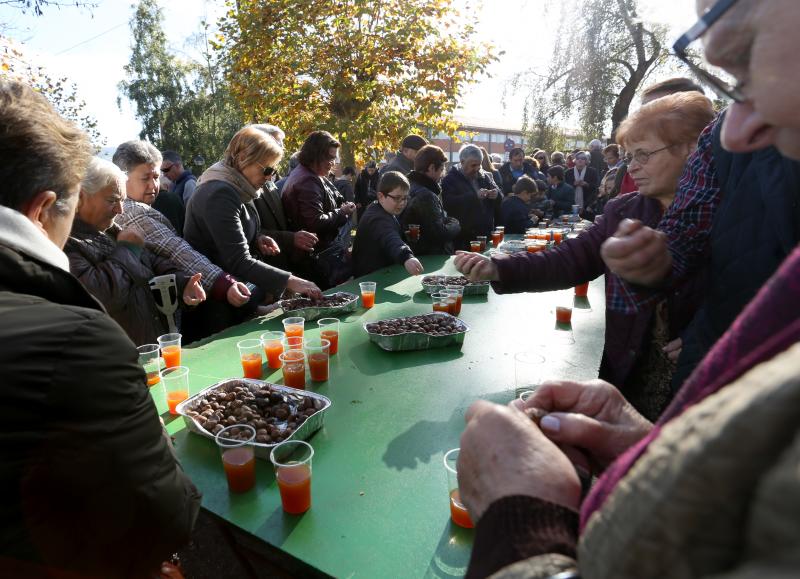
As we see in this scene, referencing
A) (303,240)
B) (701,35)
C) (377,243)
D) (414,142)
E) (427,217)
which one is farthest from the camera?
(414,142)

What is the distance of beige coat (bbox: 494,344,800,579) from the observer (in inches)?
12.0

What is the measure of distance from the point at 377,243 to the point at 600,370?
2.80 meters

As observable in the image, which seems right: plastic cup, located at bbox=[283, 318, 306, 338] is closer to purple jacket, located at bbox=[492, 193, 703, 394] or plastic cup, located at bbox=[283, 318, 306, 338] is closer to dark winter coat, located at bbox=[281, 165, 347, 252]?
purple jacket, located at bbox=[492, 193, 703, 394]

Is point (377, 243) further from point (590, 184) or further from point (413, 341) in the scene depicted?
point (590, 184)

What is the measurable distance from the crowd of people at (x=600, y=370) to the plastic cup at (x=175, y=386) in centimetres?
58

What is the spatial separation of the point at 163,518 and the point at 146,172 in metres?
2.94

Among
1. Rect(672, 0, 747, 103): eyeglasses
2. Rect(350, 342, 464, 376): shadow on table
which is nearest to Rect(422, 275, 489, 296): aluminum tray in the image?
Rect(350, 342, 464, 376): shadow on table

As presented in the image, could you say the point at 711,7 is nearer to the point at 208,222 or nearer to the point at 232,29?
the point at 208,222

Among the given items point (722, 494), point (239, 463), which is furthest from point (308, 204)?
point (722, 494)

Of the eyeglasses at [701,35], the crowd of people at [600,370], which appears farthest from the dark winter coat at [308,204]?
the eyeglasses at [701,35]

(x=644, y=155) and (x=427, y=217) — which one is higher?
(x=644, y=155)

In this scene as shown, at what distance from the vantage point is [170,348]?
2.46 metres

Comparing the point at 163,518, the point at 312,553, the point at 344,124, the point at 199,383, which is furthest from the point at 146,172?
the point at 344,124

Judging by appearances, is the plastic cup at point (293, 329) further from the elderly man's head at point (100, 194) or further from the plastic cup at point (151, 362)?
the elderly man's head at point (100, 194)
